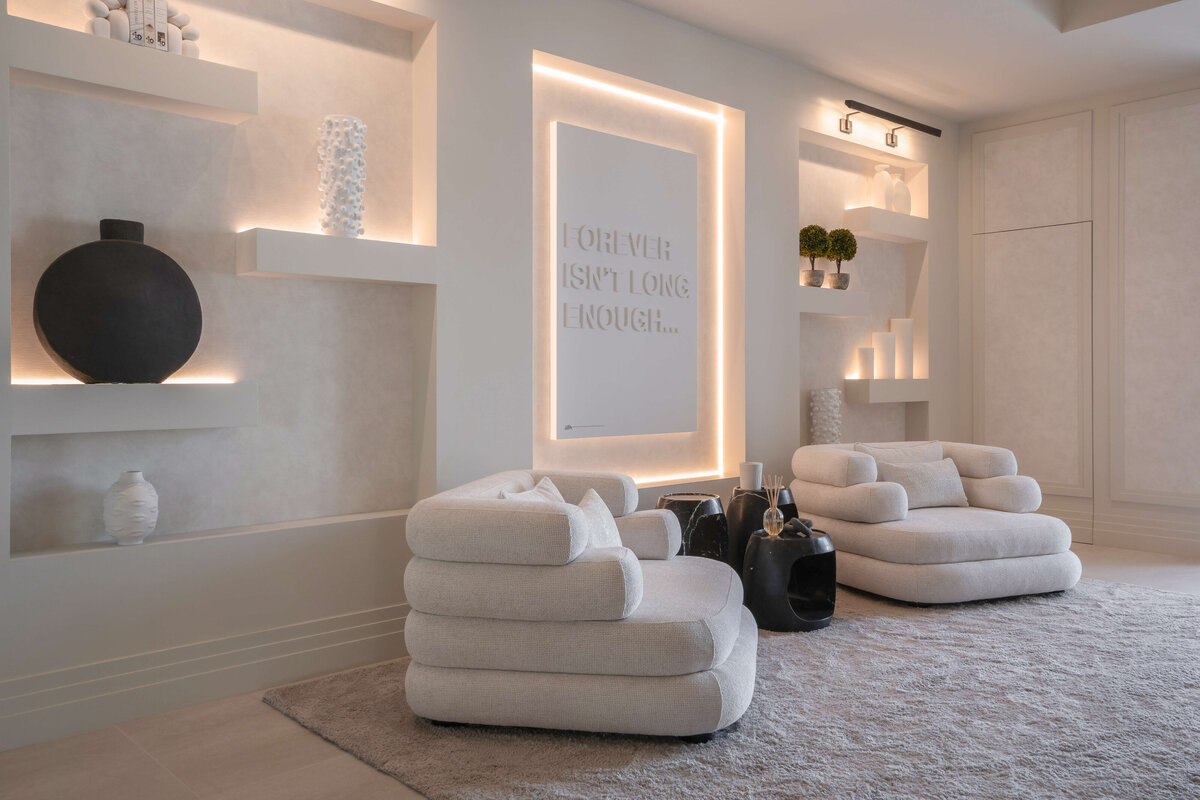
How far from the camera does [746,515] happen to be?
14.3 ft

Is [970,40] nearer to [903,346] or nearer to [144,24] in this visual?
[903,346]

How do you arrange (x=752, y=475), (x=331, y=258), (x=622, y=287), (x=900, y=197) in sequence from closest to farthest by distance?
(x=331, y=258) → (x=752, y=475) → (x=622, y=287) → (x=900, y=197)

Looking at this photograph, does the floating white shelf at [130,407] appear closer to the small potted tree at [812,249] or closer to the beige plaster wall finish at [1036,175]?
the small potted tree at [812,249]

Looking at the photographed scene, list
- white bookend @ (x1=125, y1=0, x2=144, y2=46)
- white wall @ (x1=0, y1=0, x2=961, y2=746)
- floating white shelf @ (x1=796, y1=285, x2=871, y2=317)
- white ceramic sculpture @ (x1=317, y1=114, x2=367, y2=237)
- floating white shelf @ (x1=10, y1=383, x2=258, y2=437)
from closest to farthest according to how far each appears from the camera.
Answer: floating white shelf @ (x1=10, y1=383, x2=258, y2=437) → white wall @ (x1=0, y1=0, x2=961, y2=746) → white bookend @ (x1=125, y1=0, x2=144, y2=46) → white ceramic sculpture @ (x1=317, y1=114, x2=367, y2=237) → floating white shelf @ (x1=796, y1=285, x2=871, y2=317)

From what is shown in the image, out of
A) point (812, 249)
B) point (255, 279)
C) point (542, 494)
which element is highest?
point (812, 249)

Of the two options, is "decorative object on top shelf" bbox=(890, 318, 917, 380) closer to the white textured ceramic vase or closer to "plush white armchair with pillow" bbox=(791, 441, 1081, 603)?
"plush white armchair with pillow" bbox=(791, 441, 1081, 603)

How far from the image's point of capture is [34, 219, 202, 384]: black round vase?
8.80 ft

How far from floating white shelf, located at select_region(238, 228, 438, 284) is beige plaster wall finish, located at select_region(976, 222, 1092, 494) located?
463cm

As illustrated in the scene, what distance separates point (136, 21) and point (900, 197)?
16.0 ft

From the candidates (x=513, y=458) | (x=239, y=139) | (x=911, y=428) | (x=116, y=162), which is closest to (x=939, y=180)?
(x=911, y=428)

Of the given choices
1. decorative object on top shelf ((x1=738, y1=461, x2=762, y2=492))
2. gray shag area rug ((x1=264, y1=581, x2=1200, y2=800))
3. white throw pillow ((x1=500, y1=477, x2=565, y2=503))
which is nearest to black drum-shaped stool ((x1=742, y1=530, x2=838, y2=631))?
gray shag area rug ((x1=264, y1=581, x2=1200, y2=800))

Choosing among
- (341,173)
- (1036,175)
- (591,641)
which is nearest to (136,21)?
(341,173)

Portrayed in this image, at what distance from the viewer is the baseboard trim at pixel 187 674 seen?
2666 millimetres

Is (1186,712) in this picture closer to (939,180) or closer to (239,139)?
(239,139)
